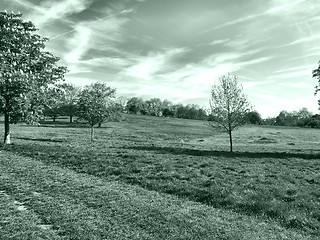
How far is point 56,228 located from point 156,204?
14.7 feet

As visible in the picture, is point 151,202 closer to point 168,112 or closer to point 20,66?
point 20,66

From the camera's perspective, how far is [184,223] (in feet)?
32.6

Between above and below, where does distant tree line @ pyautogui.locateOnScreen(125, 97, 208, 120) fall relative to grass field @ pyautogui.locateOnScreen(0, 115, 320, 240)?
above

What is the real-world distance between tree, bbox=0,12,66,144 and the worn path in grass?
51.6ft

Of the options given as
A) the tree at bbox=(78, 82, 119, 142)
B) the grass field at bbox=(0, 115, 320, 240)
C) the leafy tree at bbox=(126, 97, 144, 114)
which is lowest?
the grass field at bbox=(0, 115, 320, 240)

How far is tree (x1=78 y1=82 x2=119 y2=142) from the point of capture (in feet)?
154

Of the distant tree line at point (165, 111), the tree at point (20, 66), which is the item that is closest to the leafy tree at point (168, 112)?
the distant tree line at point (165, 111)

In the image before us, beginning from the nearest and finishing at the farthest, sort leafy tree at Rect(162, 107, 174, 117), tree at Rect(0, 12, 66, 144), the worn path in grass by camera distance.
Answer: the worn path in grass < tree at Rect(0, 12, 66, 144) < leafy tree at Rect(162, 107, 174, 117)

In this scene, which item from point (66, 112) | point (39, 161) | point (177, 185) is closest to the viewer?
point (177, 185)

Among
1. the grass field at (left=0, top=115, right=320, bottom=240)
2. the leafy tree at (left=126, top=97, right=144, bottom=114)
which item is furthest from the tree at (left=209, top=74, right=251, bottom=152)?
the leafy tree at (left=126, top=97, right=144, bottom=114)

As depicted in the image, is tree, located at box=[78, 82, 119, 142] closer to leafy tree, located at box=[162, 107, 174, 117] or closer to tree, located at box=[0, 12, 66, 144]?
tree, located at box=[0, 12, 66, 144]

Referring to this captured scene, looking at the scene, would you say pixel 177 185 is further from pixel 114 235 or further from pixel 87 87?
pixel 87 87

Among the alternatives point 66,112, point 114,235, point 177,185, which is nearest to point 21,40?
point 177,185

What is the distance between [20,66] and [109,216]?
86.4 feet
